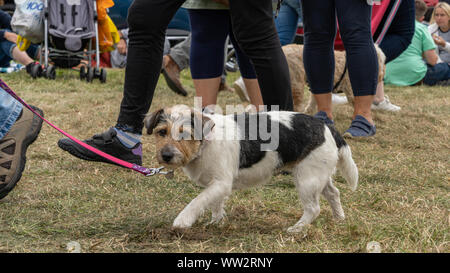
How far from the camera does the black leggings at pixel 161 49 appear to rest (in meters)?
2.81

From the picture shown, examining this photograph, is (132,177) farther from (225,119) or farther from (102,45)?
(102,45)

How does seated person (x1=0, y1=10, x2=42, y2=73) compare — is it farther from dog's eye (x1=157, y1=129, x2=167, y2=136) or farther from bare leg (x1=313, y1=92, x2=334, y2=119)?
dog's eye (x1=157, y1=129, x2=167, y2=136)

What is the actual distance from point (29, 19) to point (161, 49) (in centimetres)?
500

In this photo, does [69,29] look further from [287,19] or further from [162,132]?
[162,132]

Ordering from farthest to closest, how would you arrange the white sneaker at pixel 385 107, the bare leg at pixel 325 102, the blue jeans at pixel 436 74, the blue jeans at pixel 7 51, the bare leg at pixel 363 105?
the blue jeans at pixel 7 51
the blue jeans at pixel 436 74
the white sneaker at pixel 385 107
the bare leg at pixel 325 102
the bare leg at pixel 363 105

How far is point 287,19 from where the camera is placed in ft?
18.8

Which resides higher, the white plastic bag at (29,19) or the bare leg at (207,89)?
the bare leg at (207,89)

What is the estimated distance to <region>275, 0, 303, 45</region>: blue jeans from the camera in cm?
567

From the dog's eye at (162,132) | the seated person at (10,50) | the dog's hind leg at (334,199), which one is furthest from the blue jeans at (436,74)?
the dog's eye at (162,132)

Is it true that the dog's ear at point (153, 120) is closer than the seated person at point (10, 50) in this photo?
Yes

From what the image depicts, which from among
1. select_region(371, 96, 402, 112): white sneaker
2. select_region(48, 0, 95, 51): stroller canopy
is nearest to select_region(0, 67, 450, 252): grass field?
select_region(371, 96, 402, 112): white sneaker

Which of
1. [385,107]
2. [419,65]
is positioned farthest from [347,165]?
[419,65]

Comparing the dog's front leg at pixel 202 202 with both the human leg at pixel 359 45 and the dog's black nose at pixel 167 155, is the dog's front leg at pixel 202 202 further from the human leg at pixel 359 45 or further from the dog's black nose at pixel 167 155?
the human leg at pixel 359 45
